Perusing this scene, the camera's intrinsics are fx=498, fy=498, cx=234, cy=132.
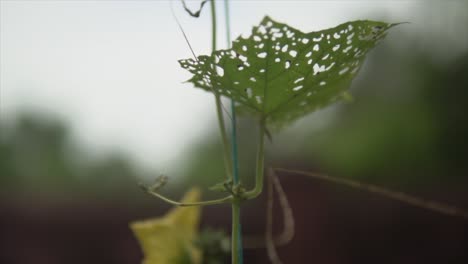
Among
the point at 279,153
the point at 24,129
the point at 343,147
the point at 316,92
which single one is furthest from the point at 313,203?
the point at 24,129

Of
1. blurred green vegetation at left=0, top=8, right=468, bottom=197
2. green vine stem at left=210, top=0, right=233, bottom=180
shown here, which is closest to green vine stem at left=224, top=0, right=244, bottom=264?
green vine stem at left=210, top=0, right=233, bottom=180

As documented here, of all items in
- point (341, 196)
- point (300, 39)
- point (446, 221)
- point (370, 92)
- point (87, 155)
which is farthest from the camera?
point (87, 155)

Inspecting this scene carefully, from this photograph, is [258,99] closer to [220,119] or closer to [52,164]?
[220,119]

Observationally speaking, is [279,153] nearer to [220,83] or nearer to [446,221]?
[446,221]

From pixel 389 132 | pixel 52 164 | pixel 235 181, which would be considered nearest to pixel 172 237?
pixel 235 181

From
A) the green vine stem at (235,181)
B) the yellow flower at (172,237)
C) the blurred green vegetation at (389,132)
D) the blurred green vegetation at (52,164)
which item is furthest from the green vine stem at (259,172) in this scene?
the blurred green vegetation at (52,164)

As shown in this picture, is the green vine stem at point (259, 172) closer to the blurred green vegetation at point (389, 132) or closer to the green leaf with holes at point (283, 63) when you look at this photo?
the green leaf with holes at point (283, 63)
